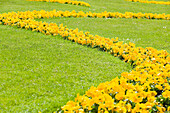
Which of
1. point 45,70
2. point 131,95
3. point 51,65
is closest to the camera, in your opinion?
point 131,95

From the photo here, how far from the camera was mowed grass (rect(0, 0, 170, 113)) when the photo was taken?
410cm

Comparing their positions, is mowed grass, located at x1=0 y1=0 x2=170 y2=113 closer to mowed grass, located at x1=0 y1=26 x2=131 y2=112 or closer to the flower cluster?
mowed grass, located at x1=0 y1=26 x2=131 y2=112

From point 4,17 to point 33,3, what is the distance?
3995mm

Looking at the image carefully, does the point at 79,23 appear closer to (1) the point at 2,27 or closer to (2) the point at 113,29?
(2) the point at 113,29

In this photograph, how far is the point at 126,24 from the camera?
10234mm

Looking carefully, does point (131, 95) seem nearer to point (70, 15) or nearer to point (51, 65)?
point (51, 65)

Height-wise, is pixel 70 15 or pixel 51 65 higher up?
pixel 70 15

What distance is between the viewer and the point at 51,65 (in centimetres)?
549

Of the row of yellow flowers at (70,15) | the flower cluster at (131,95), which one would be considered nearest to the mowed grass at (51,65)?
the flower cluster at (131,95)

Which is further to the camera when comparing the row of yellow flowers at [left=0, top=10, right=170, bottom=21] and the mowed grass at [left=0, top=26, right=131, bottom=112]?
the row of yellow flowers at [left=0, top=10, right=170, bottom=21]

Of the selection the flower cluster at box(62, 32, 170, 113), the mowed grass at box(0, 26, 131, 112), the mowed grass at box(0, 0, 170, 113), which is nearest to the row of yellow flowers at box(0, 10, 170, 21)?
the mowed grass at box(0, 0, 170, 113)

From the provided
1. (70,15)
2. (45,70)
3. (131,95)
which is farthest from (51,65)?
(70,15)

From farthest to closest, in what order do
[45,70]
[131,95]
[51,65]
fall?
[51,65] < [45,70] < [131,95]

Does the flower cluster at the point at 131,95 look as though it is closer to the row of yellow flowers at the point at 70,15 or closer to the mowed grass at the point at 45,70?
the mowed grass at the point at 45,70
